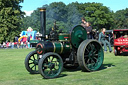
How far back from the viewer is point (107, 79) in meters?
6.67

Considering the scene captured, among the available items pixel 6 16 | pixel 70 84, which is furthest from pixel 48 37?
pixel 6 16

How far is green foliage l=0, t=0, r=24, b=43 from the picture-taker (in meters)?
45.1

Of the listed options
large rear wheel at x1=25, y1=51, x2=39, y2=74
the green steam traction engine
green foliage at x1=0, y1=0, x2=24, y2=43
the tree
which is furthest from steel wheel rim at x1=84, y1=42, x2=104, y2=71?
the tree

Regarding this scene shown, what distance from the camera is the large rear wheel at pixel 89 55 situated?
7.86m

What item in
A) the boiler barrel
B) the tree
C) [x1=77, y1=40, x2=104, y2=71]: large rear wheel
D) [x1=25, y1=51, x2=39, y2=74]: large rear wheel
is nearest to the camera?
the boiler barrel

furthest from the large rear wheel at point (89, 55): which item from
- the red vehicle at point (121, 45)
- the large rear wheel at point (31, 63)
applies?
the red vehicle at point (121, 45)

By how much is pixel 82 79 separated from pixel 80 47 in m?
1.49

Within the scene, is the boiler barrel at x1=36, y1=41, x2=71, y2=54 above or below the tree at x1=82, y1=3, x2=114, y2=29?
below

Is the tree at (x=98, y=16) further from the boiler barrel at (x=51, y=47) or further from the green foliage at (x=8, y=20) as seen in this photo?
the boiler barrel at (x=51, y=47)

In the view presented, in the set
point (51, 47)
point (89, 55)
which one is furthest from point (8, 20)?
point (51, 47)

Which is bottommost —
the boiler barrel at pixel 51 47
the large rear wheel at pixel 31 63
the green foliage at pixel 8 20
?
the large rear wheel at pixel 31 63

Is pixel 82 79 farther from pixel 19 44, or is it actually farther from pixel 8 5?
pixel 8 5

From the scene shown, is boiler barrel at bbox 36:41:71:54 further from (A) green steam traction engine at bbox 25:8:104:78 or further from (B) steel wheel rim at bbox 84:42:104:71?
(B) steel wheel rim at bbox 84:42:104:71

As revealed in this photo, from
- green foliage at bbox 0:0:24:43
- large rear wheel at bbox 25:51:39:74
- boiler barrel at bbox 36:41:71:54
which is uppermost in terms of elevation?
green foliage at bbox 0:0:24:43
